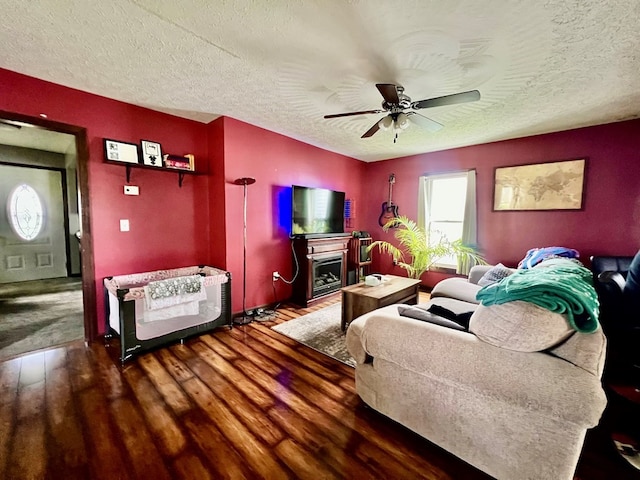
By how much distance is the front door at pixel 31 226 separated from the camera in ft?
14.6

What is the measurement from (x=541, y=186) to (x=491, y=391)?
3605 millimetres

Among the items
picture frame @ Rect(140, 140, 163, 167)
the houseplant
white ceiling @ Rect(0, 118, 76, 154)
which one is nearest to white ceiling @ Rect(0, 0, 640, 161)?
picture frame @ Rect(140, 140, 163, 167)

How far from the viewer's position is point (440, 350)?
1290 millimetres

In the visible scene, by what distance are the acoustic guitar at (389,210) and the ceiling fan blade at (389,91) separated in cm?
304

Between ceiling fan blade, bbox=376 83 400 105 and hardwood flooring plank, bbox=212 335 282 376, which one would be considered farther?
hardwood flooring plank, bbox=212 335 282 376

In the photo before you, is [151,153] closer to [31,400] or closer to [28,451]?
[31,400]

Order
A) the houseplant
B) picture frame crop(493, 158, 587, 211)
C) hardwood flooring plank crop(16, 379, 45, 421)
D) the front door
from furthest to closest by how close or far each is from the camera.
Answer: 1. the front door
2. the houseplant
3. picture frame crop(493, 158, 587, 211)
4. hardwood flooring plank crop(16, 379, 45, 421)

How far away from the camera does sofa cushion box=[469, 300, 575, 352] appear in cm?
108

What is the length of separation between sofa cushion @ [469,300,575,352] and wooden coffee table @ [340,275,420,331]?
1346mm

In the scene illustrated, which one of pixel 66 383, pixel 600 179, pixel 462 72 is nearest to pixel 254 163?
pixel 462 72

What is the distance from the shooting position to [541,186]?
3.59 m

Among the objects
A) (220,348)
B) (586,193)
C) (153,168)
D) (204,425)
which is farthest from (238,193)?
(586,193)

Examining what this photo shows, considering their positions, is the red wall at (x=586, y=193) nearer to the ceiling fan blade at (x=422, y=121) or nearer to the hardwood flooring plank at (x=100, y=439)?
the ceiling fan blade at (x=422, y=121)

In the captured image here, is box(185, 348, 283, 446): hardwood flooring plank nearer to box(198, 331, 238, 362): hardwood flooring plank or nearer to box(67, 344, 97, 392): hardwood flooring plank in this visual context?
box(198, 331, 238, 362): hardwood flooring plank
